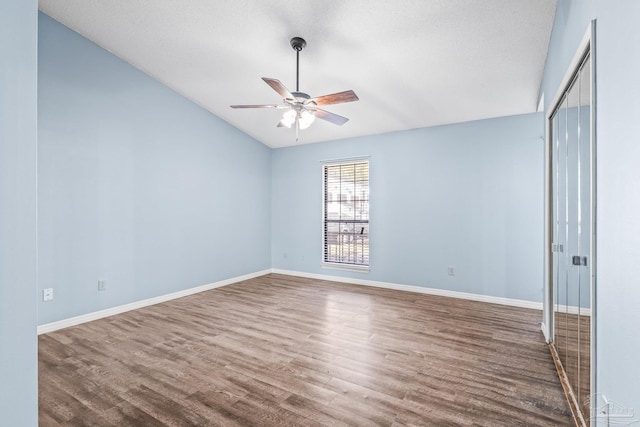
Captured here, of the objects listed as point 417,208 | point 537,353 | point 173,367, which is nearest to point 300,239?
point 417,208

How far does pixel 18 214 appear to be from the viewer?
1.21m

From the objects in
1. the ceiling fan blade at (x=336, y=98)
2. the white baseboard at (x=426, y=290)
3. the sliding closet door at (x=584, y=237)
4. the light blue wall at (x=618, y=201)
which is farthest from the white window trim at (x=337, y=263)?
the light blue wall at (x=618, y=201)

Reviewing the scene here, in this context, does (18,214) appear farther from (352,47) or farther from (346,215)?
(346,215)

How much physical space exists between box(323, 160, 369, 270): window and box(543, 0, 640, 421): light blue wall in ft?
13.7

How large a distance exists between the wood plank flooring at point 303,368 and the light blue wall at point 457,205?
2.21ft

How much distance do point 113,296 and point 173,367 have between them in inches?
78.5

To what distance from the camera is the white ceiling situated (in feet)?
8.86

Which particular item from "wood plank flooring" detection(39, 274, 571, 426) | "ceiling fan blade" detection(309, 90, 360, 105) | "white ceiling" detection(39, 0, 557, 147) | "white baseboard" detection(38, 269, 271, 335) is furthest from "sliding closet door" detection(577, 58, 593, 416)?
"white baseboard" detection(38, 269, 271, 335)

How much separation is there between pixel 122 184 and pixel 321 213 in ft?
10.8

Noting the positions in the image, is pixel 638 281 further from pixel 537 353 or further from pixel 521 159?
pixel 521 159

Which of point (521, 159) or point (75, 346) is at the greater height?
point (521, 159)

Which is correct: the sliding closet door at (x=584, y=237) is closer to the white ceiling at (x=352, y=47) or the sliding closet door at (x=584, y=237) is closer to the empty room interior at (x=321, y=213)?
the empty room interior at (x=321, y=213)

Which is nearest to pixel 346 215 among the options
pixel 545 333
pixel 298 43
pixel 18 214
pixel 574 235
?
pixel 298 43

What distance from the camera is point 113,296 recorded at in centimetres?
395
